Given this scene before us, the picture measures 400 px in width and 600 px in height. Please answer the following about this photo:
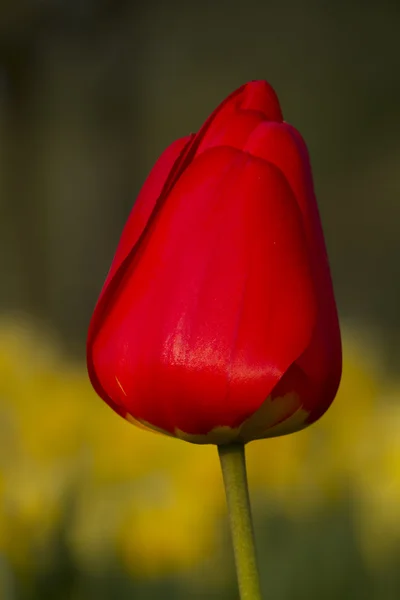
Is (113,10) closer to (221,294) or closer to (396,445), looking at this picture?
(396,445)

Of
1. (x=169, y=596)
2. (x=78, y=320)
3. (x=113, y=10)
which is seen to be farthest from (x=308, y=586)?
(x=113, y=10)

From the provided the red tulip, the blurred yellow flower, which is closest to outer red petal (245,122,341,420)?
the red tulip

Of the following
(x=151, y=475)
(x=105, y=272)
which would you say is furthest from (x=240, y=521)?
(x=105, y=272)

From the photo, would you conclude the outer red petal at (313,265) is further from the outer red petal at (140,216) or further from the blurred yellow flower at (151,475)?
the blurred yellow flower at (151,475)

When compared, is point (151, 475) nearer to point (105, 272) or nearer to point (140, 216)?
point (105, 272)

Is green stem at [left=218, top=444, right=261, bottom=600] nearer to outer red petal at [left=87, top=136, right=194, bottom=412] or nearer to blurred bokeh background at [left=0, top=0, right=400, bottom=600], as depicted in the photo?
outer red petal at [left=87, top=136, right=194, bottom=412]

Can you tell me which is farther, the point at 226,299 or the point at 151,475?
the point at 151,475
